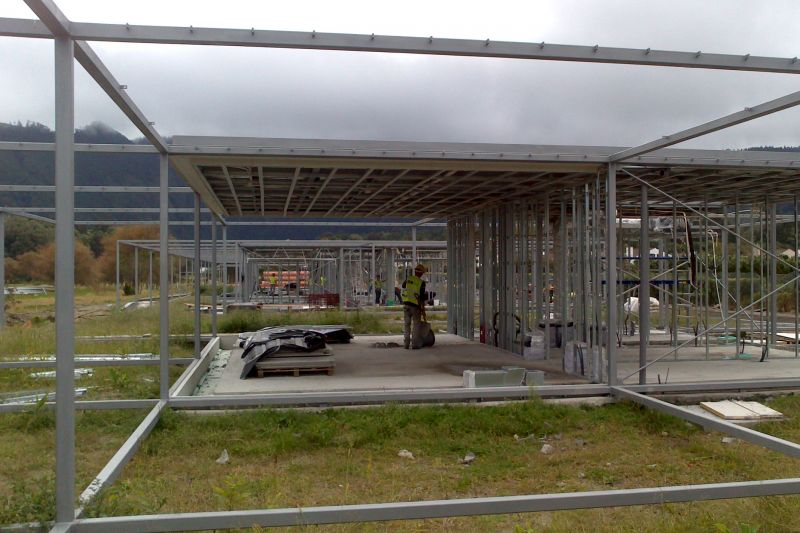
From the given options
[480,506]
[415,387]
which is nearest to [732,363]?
[415,387]

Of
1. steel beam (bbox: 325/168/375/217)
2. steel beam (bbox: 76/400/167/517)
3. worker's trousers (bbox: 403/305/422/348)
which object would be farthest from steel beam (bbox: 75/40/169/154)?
worker's trousers (bbox: 403/305/422/348)

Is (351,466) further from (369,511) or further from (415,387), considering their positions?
(415,387)

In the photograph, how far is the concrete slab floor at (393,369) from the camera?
10.0 meters

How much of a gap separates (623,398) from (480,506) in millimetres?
5246

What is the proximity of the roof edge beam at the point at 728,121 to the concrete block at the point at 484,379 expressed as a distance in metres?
3.41

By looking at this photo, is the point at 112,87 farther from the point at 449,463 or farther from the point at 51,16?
the point at 449,463

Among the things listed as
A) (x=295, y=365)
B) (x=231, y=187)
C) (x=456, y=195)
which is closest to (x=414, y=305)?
(x=456, y=195)

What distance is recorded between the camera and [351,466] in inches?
262

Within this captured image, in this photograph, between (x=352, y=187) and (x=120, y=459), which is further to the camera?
(x=352, y=187)

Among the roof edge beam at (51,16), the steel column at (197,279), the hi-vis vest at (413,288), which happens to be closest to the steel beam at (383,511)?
the roof edge beam at (51,16)

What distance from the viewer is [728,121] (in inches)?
274

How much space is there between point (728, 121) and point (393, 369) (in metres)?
6.65

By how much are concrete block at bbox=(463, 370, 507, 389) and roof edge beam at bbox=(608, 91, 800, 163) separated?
341 centimetres

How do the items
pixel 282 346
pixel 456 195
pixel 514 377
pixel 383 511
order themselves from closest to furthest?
pixel 383 511, pixel 514 377, pixel 282 346, pixel 456 195
